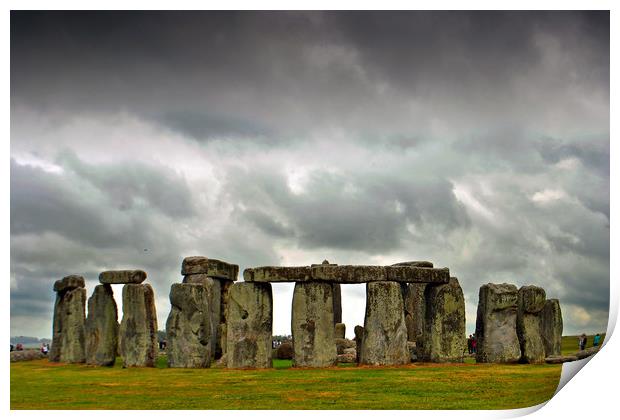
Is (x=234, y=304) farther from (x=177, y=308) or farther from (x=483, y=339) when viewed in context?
(x=483, y=339)

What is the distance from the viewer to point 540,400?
49.5ft

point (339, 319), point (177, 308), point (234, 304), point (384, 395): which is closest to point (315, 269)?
point (234, 304)

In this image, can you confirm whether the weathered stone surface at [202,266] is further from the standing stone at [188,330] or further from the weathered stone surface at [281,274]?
the weathered stone surface at [281,274]

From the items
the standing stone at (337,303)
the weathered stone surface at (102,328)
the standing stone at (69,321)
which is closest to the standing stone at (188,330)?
the weathered stone surface at (102,328)

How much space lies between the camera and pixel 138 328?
811 inches

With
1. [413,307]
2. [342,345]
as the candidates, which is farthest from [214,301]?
[413,307]

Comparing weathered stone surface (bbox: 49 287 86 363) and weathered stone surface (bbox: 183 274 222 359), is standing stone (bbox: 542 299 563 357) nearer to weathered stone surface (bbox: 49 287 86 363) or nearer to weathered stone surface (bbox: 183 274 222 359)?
weathered stone surface (bbox: 183 274 222 359)

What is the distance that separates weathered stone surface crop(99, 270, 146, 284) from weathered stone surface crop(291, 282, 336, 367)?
13.5ft

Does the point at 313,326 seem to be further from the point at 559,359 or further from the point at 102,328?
the point at 102,328

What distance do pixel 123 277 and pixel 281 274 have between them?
4380 mm

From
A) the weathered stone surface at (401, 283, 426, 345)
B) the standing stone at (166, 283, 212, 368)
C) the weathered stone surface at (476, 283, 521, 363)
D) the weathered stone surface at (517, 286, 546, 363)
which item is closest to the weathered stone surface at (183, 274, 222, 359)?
the standing stone at (166, 283, 212, 368)

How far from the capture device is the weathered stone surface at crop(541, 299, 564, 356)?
21.1 metres

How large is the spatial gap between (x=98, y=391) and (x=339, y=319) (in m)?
13.7

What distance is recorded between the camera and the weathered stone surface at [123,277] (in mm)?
20969
